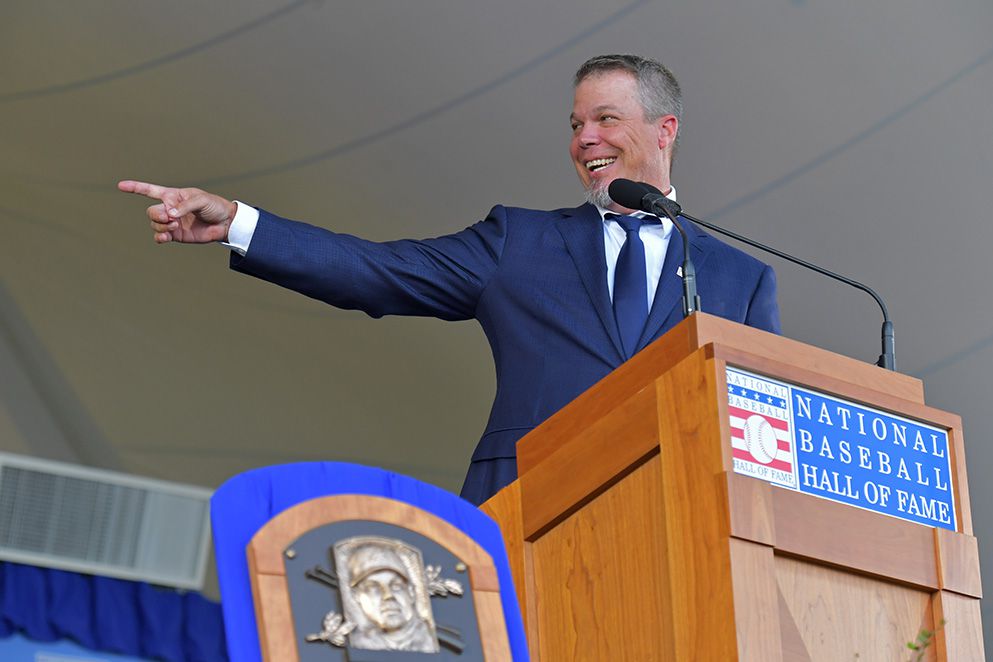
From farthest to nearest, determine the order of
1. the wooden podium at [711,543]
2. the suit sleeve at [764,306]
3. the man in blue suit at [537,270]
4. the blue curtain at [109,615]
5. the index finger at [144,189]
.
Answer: the blue curtain at [109,615], the suit sleeve at [764,306], the man in blue suit at [537,270], the index finger at [144,189], the wooden podium at [711,543]

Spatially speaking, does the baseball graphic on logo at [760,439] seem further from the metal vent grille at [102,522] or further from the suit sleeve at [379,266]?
the metal vent grille at [102,522]

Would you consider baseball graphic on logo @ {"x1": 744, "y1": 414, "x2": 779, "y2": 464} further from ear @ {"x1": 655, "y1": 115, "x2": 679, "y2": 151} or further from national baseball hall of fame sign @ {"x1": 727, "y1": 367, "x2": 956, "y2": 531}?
ear @ {"x1": 655, "y1": 115, "x2": 679, "y2": 151}

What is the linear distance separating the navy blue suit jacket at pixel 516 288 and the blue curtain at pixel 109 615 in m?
3.28

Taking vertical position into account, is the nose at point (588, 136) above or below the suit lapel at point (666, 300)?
above

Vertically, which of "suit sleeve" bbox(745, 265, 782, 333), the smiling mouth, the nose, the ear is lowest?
"suit sleeve" bbox(745, 265, 782, 333)

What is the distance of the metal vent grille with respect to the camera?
20.5 ft

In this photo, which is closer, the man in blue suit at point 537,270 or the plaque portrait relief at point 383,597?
the plaque portrait relief at point 383,597

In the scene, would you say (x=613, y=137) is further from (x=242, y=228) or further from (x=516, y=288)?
(x=242, y=228)

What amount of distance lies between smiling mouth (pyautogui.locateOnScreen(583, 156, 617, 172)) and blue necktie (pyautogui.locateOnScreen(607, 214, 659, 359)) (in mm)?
197

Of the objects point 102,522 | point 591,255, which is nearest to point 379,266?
point 591,255

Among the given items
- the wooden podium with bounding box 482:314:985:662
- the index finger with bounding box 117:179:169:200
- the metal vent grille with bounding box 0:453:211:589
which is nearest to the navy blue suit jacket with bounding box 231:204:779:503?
the index finger with bounding box 117:179:169:200

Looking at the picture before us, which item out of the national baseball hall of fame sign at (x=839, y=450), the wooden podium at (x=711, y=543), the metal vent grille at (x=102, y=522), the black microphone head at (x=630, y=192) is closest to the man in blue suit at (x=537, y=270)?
the black microphone head at (x=630, y=192)

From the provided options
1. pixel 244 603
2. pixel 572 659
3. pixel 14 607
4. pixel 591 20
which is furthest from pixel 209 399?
pixel 244 603

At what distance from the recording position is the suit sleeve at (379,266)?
2.91 meters
